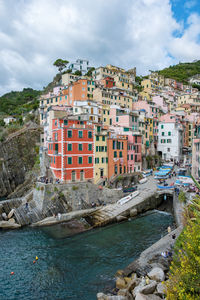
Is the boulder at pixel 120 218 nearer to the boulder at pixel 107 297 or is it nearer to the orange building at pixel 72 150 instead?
the orange building at pixel 72 150

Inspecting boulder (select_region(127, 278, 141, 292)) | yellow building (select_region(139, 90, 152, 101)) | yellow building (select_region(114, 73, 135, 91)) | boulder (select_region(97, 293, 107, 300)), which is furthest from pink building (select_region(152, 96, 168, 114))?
boulder (select_region(97, 293, 107, 300))

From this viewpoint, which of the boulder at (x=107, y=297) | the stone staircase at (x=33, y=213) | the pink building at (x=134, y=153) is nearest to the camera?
Result: the boulder at (x=107, y=297)

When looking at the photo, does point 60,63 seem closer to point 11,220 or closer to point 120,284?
point 11,220

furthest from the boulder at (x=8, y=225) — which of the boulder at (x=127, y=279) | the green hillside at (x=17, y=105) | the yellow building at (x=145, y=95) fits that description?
the yellow building at (x=145, y=95)

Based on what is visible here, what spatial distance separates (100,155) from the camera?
40.5m

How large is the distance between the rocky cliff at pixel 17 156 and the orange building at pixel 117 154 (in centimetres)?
2632

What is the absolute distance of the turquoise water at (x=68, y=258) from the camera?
55.5 ft

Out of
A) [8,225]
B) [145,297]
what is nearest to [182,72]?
[8,225]

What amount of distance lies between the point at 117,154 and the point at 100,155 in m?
4.57

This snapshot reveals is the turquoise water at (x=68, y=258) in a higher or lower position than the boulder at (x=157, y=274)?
lower

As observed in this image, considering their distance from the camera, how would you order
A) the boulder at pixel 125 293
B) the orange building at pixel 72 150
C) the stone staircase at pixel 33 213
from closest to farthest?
the boulder at pixel 125 293
the stone staircase at pixel 33 213
the orange building at pixel 72 150

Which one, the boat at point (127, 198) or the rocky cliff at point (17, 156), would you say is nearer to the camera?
the boat at point (127, 198)

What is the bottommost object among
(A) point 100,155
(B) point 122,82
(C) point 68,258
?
(C) point 68,258

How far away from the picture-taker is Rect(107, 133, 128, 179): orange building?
41.9m
